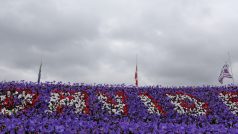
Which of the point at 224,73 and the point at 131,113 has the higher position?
the point at 224,73

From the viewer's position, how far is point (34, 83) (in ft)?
67.8

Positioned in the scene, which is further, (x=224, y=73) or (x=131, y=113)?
(x=224, y=73)

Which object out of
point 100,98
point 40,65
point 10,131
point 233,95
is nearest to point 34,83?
point 100,98

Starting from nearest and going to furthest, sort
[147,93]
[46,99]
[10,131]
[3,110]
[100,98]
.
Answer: [10,131]
[3,110]
[46,99]
[100,98]
[147,93]

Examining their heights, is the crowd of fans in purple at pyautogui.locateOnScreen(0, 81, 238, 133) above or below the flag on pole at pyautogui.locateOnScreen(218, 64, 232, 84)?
below

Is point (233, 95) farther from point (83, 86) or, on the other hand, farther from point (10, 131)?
point (10, 131)

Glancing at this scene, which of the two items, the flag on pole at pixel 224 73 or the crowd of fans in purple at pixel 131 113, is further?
the flag on pole at pixel 224 73

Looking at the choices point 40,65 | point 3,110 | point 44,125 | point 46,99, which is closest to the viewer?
point 44,125

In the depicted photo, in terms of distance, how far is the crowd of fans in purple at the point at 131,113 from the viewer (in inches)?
382

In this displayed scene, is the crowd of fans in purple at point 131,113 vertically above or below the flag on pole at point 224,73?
below

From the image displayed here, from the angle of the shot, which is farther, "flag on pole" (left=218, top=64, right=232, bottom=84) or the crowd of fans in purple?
"flag on pole" (left=218, top=64, right=232, bottom=84)

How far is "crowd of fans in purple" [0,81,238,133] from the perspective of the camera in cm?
970

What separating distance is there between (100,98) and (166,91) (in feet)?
13.4

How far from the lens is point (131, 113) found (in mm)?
17734
